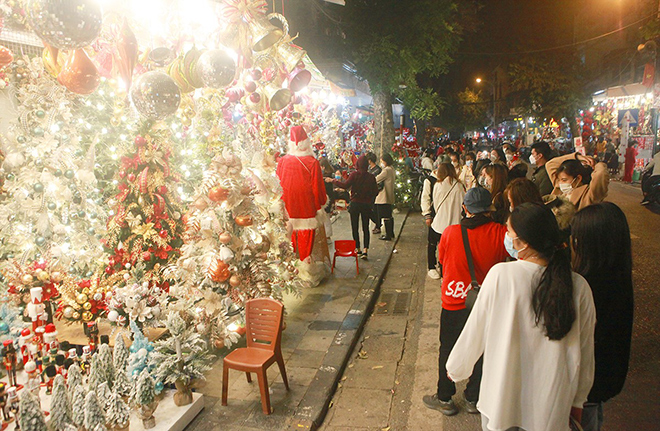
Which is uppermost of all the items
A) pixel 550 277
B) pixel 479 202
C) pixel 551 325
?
pixel 479 202

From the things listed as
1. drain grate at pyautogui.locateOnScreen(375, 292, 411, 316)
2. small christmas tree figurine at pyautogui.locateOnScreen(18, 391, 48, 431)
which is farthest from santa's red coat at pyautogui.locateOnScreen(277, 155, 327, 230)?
small christmas tree figurine at pyautogui.locateOnScreen(18, 391, 48, 431)

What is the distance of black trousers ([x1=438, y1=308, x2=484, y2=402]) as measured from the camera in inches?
146

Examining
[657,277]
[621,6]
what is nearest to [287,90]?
[657,277]

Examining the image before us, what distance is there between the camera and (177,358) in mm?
3920

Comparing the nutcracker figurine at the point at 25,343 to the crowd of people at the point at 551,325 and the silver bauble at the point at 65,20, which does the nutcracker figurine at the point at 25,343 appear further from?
the crowd of people at the point at 551,325

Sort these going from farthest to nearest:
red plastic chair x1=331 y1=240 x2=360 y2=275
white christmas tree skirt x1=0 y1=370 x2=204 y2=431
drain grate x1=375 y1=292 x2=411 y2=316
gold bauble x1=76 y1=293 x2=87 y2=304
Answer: red plastic chair x1=331 y1=240 x2=360 y2=275
drain grate x1=375 y1=292 x2=411 y2=316
gold bauble x1=76 y1=293 x2=87 y2=304
white christmas tree skirt x1=0 y1=370 x2=204 y2=431

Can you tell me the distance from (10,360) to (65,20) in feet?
10.1

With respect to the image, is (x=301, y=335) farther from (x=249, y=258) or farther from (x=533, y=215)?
(x=533, y=215)

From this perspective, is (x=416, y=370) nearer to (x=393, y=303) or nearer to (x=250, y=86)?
(x=393, y=303)

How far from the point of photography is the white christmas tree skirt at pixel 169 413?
11.8 ft

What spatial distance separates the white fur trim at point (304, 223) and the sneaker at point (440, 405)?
3653mm

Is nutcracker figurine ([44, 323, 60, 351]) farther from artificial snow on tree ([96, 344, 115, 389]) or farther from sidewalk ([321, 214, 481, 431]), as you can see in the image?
sidewalk ([321, 214, 481, 431])

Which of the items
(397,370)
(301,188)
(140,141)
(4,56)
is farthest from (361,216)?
(4,56)

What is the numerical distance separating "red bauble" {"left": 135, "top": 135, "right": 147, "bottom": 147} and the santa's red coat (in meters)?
2.29
